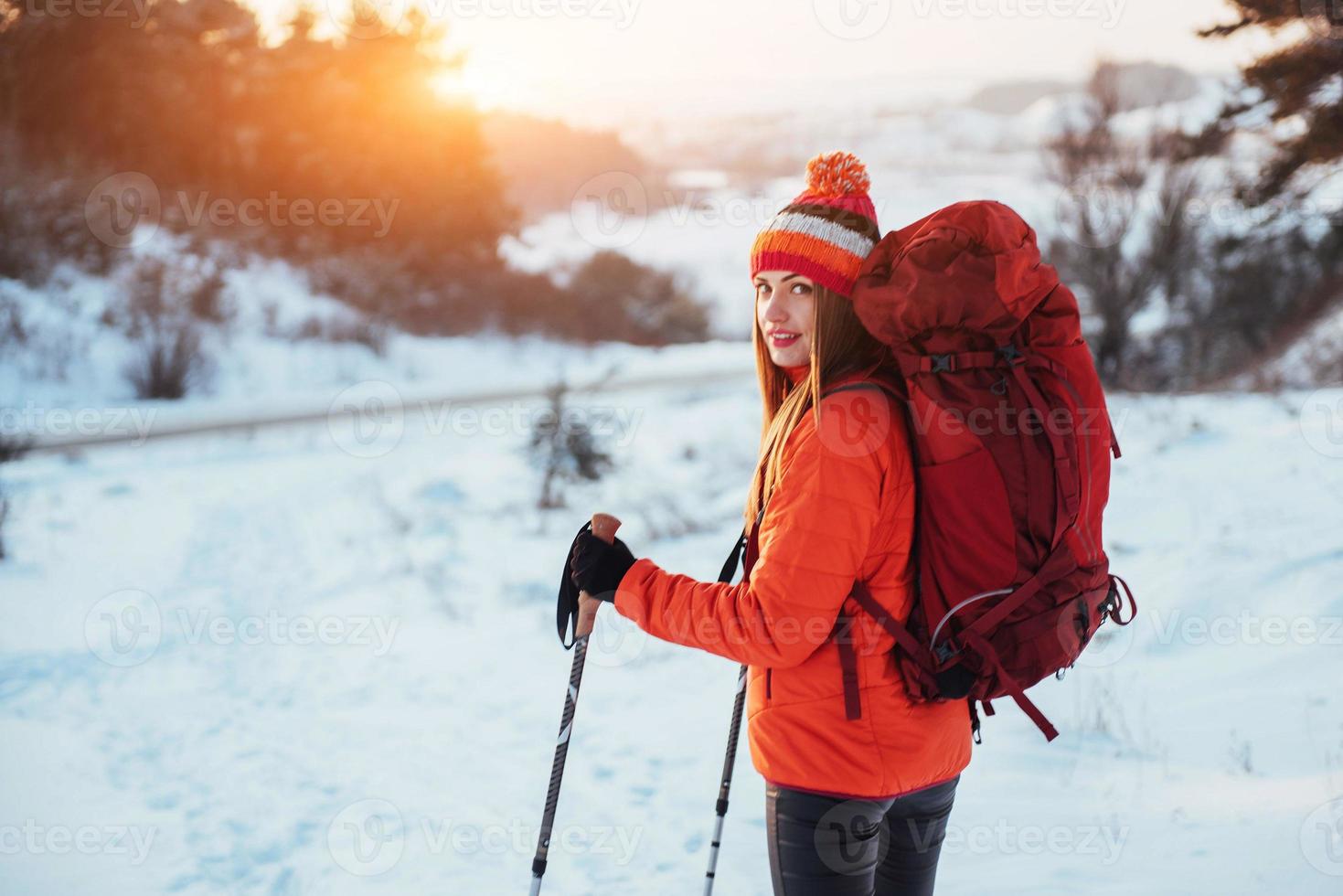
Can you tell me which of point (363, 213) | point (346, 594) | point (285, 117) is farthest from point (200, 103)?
point (346, 594)

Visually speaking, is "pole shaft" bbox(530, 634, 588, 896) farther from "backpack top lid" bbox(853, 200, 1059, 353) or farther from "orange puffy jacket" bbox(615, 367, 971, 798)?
"backpack top lid" bbox(853, 200, 1059, 353)

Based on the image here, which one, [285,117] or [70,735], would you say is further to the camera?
[285,117]

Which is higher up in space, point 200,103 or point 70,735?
point 200,103

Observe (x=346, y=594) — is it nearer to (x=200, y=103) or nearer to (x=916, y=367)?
(x=916, y=367)

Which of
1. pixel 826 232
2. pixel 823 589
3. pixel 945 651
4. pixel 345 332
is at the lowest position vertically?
pixel 945 651

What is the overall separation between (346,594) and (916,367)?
197 inches

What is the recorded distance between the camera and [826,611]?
1641 millimetres

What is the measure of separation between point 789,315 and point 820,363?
0.14 meters

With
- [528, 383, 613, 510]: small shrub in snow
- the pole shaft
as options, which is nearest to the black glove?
the pole shaft

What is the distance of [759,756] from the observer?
1825mm

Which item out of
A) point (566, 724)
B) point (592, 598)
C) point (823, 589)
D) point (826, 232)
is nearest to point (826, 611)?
point (823, 589)

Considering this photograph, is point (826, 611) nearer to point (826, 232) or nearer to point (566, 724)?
point (826, 232)

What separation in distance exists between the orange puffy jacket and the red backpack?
0.16ft

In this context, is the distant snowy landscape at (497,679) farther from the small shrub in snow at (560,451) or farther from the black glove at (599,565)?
the black glove at (599,565)
